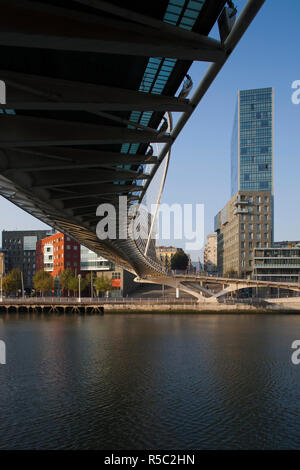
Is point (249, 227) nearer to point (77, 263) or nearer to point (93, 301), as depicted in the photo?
point (77, 263)

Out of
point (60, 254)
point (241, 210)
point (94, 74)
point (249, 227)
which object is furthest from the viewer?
point (60, 254)

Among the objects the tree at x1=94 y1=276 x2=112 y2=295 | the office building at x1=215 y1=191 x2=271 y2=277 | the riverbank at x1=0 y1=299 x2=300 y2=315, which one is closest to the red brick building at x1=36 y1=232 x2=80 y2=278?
the tree at x1=94 y1=276 x2=112 y2=295

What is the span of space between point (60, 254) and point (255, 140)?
58.5 m

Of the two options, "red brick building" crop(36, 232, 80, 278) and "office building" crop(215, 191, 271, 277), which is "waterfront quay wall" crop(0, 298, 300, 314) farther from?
"office building" crop(215, 191, 271, 277)

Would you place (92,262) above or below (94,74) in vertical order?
below

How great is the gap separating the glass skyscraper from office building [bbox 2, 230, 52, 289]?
161 ft

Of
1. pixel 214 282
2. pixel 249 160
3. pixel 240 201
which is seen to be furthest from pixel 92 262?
pixel 249 160

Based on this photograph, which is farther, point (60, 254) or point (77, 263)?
point (77, 263)

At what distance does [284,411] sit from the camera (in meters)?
13.0

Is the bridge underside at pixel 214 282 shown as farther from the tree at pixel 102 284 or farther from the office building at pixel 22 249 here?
the office building at pixel 22 249

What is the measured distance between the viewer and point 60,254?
77.1m

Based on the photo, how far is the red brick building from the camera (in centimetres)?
7600
